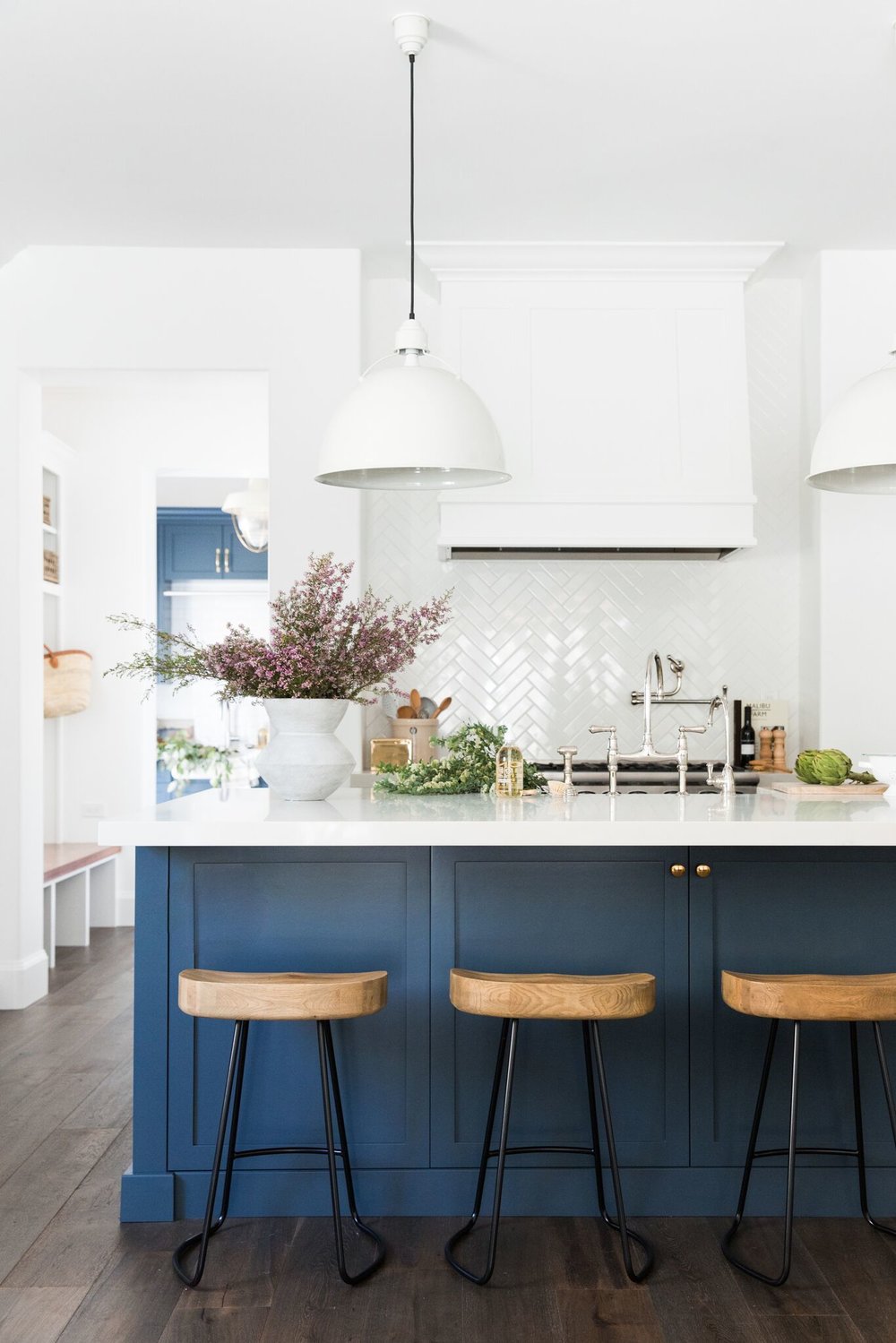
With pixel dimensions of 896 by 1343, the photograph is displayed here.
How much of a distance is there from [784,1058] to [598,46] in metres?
2.79

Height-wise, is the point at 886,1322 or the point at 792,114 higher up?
the point at 792,114

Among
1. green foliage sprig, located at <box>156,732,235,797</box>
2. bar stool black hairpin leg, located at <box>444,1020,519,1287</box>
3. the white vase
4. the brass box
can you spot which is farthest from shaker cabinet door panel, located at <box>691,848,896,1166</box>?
green foliage sprig, located at <box>156,732,235,797</box>

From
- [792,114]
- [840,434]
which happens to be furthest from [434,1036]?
[792,114]

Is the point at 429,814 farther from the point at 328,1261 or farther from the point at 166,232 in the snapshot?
the point at 166,232

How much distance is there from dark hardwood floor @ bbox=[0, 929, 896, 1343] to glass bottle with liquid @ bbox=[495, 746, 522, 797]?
3.58 ft

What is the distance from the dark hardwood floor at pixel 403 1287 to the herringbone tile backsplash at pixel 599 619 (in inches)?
97.7

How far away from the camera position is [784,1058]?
3.00 m

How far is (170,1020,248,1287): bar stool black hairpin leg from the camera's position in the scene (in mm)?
2586

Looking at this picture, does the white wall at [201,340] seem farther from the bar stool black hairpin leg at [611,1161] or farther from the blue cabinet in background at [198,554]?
the blue cabinet in background at [198,554]

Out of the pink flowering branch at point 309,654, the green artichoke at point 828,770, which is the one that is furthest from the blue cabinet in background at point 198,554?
the green artichoke at point 828,770

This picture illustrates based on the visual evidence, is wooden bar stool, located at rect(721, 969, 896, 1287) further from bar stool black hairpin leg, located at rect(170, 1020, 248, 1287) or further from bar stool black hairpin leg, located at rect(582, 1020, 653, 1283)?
bar stool black hairpin leg, located at rect(170, 1020, 248, 1287)

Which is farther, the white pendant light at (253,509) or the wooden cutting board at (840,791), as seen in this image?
the white pendant light at (253,509)

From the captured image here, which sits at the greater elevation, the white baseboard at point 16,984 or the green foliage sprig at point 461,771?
the green foliage sprig at point 461,771

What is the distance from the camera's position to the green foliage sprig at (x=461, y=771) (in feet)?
11.2
